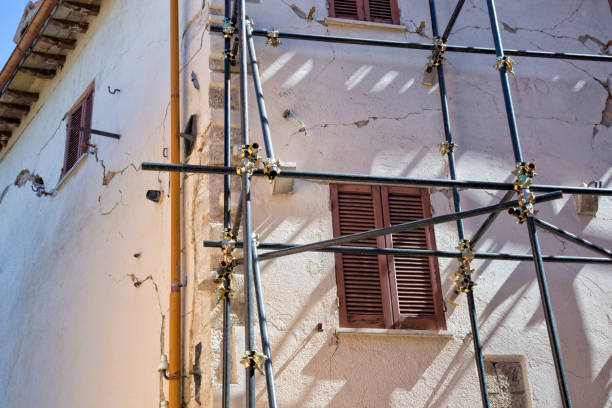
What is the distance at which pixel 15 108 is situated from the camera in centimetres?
1218

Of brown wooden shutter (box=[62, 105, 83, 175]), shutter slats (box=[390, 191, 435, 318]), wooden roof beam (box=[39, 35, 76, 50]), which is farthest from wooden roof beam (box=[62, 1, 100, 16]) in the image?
shutter slats (box=[390, 191, 435, 318])

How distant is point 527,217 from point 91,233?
493cm

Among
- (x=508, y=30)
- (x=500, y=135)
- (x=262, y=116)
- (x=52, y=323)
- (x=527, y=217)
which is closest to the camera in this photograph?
(x=527, y=217)

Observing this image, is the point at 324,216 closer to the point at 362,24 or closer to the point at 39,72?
the point at 362,24

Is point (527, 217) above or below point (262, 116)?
below

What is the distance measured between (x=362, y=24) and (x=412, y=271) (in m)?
2.49

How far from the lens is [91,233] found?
345 inches

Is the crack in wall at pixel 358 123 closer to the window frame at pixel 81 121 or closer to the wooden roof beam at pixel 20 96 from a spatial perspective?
the window frame at pixel 81 121

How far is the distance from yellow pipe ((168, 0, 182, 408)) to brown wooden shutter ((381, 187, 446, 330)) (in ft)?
5.60

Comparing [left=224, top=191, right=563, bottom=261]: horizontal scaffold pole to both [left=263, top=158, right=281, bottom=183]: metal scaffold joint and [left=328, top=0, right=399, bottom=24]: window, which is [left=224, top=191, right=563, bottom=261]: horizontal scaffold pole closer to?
[left=263, top=158, right=281, bottom=183]: metal scaffold joint

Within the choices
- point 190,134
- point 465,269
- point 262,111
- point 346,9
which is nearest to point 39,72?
point 190,134

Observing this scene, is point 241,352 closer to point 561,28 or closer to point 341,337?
point 341,337

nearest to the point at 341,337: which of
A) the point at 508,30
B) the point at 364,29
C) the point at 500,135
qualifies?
the point at 500,135

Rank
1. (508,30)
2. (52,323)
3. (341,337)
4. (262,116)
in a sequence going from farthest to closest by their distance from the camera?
(52,323), (508,30), (341,337), (262,116)
